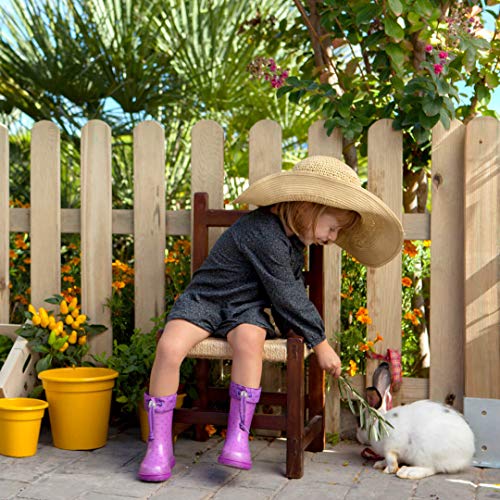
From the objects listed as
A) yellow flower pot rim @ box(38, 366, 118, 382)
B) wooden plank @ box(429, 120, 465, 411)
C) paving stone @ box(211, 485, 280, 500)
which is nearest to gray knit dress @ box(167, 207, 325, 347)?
yellow flower pot rim @ box(38, 366, 118, 382)

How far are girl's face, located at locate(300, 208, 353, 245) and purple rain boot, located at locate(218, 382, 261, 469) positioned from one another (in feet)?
2.06

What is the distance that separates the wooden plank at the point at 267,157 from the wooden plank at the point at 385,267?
0.42 metres

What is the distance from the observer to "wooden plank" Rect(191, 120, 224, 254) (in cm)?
356

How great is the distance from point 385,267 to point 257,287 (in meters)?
0.69

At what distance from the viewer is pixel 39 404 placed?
3.22m

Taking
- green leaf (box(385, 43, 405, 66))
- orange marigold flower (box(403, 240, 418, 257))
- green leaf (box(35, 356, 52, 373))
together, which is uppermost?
green leaf (box(385, 43, 405, 66))

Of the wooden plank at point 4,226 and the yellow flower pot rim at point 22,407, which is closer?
the yellow flower pot rim at point 22,407

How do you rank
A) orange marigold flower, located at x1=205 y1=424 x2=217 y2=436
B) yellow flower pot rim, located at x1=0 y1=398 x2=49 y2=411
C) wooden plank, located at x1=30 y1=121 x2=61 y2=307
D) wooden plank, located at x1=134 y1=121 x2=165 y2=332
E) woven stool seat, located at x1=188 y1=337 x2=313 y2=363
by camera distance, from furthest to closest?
wooden plank, located at x1=30 y1=121 x2=61 y2=307
wooden plank, located at x1=134 y1=121 x2=165 y2=332
orange marigold flower, located at x1=205 y1=424 x2=217 y2=436
yellow flower pot rim, located at x1=0 y1=398 x2=49 y2=411
woven stool seat, located at x1=188 y1=337 x2=313 y2=363

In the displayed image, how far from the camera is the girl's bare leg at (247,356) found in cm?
279

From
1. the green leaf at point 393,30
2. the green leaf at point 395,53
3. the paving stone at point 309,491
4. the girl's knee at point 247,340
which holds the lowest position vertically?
the paving stone at point 309,491

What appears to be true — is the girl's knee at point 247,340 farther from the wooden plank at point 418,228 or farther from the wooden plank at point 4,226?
the wooden plank at point 4,226

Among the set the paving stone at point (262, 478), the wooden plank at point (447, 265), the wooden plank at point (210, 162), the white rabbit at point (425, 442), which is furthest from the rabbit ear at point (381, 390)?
the wooden plank at point (210, 162)

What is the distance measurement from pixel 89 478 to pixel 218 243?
40.2 inches

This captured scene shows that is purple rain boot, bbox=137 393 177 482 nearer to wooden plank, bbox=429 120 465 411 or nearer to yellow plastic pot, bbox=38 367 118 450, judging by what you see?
yellow plastic pot, bbox=38 367 118 450
